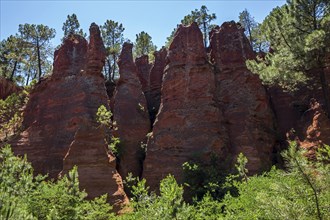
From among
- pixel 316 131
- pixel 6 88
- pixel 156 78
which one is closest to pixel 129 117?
pixel 156 78

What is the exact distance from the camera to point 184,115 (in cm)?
3388

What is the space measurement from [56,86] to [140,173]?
13986 millimetres

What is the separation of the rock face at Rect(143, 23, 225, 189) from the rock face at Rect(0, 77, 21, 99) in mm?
29712

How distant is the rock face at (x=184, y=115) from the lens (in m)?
31.7

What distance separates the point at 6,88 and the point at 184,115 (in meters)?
34.0

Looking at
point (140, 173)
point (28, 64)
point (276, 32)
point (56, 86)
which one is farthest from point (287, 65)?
point (28, 64)

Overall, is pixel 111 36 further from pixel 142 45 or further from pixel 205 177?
pixel 205 177

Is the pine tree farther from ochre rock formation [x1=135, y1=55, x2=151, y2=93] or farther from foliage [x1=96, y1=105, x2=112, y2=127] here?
foliage [x1=96, y1=105, x2=112, y2=127]

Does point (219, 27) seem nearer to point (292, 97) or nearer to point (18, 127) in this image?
point (292, 97)

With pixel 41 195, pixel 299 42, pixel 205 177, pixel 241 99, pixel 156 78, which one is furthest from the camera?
pixel 156 78

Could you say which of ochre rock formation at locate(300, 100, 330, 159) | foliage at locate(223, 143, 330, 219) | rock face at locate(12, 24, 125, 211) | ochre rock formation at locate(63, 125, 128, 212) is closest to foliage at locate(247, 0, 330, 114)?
ochre rock formation at locate(300, 100, 330, 159)

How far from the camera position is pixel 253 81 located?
35562 millimetres

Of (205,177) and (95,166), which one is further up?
(95,166)

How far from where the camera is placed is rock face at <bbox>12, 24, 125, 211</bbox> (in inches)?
1366
